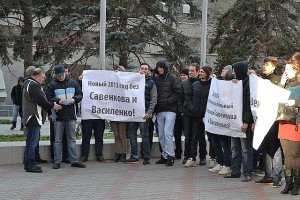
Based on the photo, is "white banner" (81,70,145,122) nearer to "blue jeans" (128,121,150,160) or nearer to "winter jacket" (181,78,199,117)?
"blue jeans" (128,121,150,160)

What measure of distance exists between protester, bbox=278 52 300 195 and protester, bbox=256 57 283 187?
1.99 feet

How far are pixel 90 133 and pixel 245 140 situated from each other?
3206 millimetres

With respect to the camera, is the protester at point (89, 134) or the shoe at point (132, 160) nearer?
the protester at point (89, 134)

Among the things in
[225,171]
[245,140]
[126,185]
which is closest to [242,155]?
[245,140]

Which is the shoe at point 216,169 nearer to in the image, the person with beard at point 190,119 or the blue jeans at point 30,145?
the person with beard at point 190,119

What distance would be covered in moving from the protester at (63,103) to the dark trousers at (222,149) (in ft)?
8.43

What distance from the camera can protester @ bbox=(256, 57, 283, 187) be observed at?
955 cm

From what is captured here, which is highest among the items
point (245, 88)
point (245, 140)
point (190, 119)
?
point (245, 88)

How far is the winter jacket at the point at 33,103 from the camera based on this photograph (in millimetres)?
10461

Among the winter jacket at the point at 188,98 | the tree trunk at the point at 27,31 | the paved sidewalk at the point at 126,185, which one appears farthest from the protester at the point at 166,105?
the tree trunk at the point at 27,31

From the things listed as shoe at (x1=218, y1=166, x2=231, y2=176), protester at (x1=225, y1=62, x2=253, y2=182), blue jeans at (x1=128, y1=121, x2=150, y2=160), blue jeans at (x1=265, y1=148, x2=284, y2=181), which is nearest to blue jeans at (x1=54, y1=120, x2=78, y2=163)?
blue jeans at (x1=128, y1=121, x2=150, y2=160)

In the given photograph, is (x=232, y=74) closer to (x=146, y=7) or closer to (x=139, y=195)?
(x=139, y=195)

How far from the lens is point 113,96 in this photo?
12039 mm

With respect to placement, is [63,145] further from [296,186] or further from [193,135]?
[296,186]
